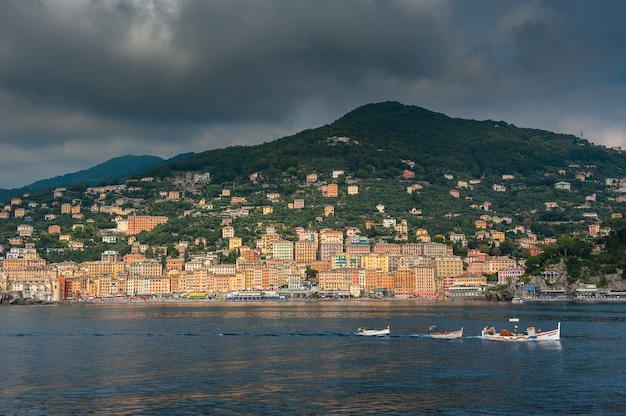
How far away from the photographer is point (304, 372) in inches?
1540

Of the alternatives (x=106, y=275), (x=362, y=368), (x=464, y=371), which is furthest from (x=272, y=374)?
(x=106, y=275)

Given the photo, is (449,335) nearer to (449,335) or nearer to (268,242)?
(449,335)

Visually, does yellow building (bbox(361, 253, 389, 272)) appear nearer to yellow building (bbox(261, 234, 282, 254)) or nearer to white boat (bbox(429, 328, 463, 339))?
yellow building (bbox(261, 234, 282, 254))

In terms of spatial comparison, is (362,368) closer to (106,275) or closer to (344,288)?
(344,288)

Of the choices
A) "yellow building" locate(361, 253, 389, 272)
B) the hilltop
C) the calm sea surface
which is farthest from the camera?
the hilltop

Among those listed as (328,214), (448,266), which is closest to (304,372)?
(448,266)

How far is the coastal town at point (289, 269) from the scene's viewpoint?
433 ft

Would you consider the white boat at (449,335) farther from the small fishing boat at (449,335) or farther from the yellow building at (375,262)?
the yellow building at (375,262)

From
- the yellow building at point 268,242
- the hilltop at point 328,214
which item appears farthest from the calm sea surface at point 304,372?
the yellow building at point 268,242

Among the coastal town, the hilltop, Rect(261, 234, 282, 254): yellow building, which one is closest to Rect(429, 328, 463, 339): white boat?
the coastal town

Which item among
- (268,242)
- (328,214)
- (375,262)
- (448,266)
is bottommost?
(448,266)

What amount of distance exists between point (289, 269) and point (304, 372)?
331 ft

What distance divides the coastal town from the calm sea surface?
214 ft

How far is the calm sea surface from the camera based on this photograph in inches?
1217
